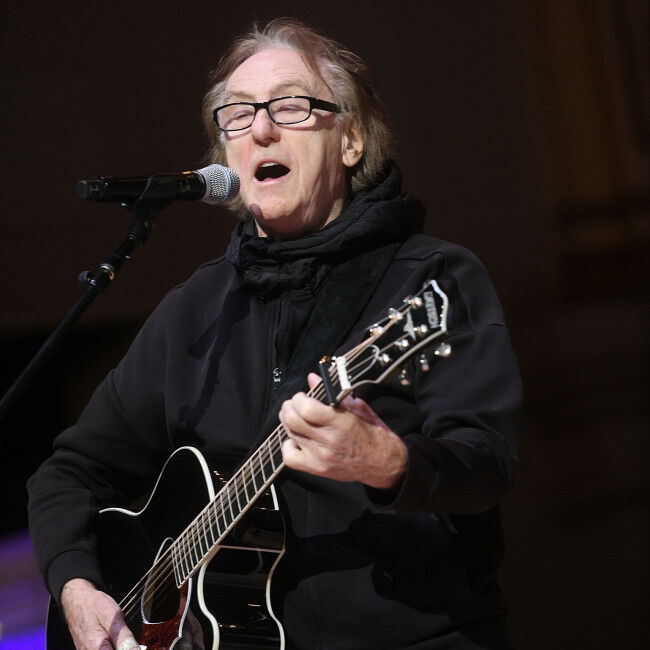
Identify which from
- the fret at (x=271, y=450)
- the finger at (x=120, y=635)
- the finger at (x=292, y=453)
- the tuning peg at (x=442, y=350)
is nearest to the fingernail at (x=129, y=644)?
the finger at (x=120, y=635)

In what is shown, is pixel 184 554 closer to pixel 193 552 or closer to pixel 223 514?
pixel 193 552

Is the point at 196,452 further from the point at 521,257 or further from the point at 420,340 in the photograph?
the point at 521,257

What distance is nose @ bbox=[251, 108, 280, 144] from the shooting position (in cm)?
198

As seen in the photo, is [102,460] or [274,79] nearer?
[274,79]

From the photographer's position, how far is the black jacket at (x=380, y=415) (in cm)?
156

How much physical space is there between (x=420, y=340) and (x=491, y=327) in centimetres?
38

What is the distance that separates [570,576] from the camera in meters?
2.87

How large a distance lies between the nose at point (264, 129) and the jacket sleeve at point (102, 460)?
18.6 inches

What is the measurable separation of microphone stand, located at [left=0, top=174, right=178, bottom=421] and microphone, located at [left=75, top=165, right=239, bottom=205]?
0.01m

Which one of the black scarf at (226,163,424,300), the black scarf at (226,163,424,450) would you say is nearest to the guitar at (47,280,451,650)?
the black scarf at (226,163,424,450)

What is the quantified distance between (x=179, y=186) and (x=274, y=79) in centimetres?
46

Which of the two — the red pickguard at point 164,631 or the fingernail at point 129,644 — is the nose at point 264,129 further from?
the fingernail at point 129,644

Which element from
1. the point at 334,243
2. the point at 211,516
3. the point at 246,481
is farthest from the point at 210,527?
the point at 334,243

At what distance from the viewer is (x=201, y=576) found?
1.68 meters
